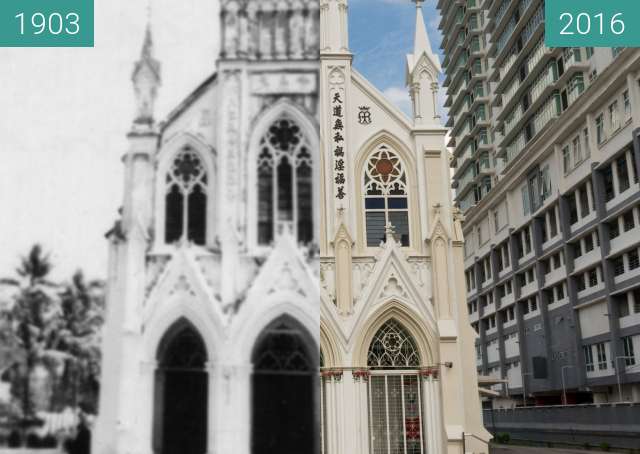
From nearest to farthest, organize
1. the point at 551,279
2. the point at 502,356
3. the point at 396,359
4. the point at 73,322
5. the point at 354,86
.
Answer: the point at 73,322
the point at 396,359
the point at 354,86
the point at 551,279
the point at 502,356

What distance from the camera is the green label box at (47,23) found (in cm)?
518

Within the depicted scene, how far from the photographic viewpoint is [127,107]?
5105 millimetres

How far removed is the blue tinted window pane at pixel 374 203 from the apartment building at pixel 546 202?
11552 millimetres

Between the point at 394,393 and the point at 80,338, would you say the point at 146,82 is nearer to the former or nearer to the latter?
the point at 80,338

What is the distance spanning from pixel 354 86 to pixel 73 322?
32.8ft

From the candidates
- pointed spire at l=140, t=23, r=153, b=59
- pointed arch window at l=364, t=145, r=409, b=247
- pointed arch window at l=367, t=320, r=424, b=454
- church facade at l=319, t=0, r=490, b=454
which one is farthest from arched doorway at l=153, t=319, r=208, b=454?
pointed arch window at l=364, t=145, r=409, b=247

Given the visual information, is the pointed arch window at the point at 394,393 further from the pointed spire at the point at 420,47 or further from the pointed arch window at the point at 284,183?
the pointed arch window at the point at 284,183

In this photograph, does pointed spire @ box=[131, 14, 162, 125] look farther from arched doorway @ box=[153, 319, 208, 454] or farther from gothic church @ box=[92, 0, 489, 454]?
arched doorway @ box=[153, 319, 208, 454]

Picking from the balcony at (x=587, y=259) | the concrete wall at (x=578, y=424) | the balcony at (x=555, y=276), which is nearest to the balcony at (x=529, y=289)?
the balcony at (x=555, y=276)

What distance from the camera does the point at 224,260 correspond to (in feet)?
16.3

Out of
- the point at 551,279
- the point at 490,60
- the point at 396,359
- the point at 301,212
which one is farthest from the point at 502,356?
the point at 301,212

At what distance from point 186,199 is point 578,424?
2173 centimetres

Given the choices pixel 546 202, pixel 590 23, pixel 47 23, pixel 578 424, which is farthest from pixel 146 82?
pixel 546 202

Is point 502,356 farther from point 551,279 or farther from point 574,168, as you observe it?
point 574,168
